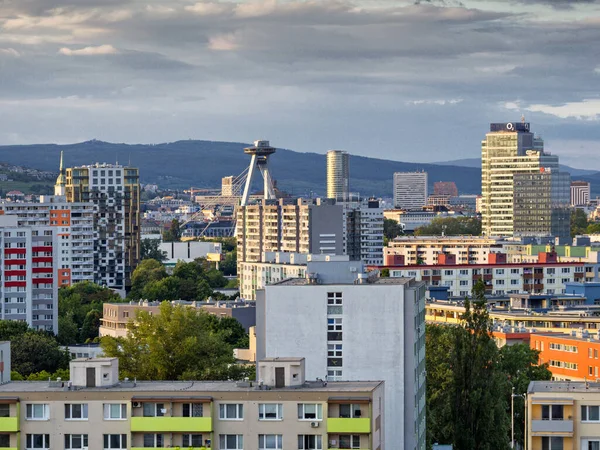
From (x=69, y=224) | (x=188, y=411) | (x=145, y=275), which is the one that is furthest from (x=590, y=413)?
(x=69, y=224)

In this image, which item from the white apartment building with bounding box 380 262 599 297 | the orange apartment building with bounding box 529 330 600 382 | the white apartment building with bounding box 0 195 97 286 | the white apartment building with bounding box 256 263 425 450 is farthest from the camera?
the white apartment building with bounding box 0 195 97 286

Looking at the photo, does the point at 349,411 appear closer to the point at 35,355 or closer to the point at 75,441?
the point at 75,441

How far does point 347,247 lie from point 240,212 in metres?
12.6

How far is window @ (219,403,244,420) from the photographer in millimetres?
45125

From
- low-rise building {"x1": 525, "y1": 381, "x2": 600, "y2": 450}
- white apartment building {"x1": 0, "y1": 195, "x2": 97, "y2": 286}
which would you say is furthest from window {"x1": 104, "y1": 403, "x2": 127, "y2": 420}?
white apartment building {"x1": 0, "y1": 195, "x2": 97, "y2": 286}

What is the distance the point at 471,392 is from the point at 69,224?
125 m

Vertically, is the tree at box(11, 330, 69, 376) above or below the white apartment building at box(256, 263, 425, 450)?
below

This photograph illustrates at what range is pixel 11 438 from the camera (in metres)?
45.3

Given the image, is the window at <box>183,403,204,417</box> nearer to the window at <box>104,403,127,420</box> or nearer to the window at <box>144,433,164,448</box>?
the window at <box>144,433,164,448</box>

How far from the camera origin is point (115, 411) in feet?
149

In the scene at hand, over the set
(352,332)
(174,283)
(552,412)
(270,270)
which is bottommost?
(174,283)

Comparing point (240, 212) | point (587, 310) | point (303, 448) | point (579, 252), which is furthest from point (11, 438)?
point (240, 212)

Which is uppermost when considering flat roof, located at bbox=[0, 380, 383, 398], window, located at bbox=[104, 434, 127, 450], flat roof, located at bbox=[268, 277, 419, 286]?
flat roof, located at bbox=[268, 277, 419, 286]

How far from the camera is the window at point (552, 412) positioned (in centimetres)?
4375
